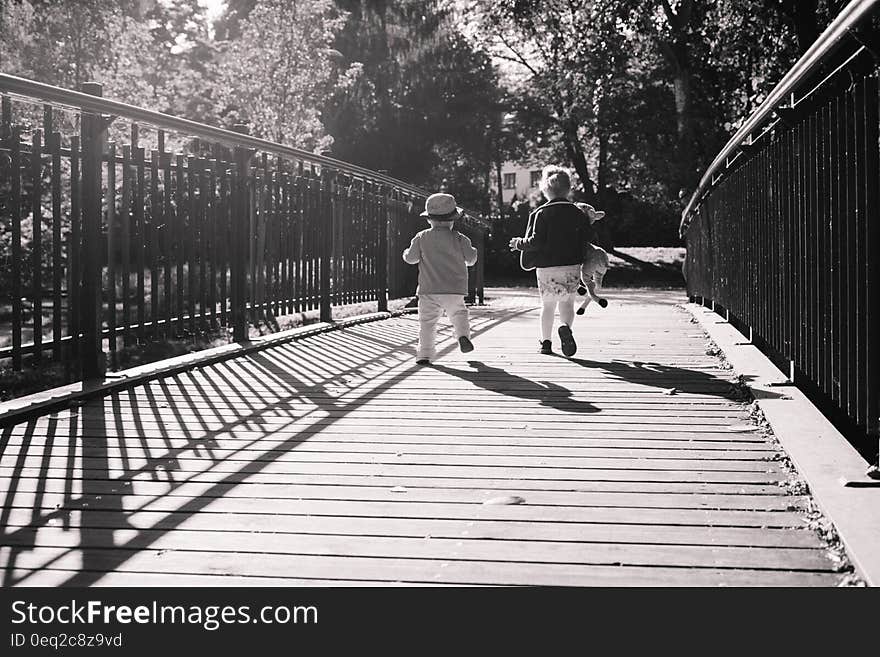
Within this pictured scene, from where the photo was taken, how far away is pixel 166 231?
22.8 feet

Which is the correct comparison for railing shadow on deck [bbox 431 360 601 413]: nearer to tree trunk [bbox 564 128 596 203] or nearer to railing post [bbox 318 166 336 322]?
railing post [bbox 318 166 336 322]

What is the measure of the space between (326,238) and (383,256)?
247 cm

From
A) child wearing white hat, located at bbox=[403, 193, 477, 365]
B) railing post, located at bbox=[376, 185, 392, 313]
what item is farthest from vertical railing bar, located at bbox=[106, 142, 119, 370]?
railing post, located at bbox=[376, 185, 392, 313]

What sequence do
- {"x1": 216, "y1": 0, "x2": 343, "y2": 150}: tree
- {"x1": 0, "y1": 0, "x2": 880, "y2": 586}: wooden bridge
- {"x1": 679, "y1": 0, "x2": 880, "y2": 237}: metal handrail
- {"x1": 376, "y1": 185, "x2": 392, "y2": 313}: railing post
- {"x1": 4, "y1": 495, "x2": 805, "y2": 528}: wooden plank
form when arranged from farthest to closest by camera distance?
{"x1": 216, "y1": 0, "x2": 343, "y2": 150}: tree, {"x1": 376, "y1": 185, "x2": 392, "y2": 313}: railing post, {"x1": 679, "y1": 0, "x2": 880, "y2": 237}: metal handrail, {"x1": 4, "y1": 495, "x2": 805, "y2": 528}: wooden plank, {"x1": 0, "y1": 0, "x2": 880, "y2": 586}: wooden bridge

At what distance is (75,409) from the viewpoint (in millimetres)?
5234

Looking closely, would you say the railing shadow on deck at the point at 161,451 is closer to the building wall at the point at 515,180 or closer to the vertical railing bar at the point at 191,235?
the vertical railing bar at the point at 191,235

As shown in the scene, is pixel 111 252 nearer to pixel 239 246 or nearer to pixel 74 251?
pixel 74 251

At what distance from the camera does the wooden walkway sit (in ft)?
9.04

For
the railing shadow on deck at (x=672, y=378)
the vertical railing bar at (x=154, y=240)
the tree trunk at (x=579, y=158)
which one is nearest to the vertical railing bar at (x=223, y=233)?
the vertical railing bar at (x=154, y=240)

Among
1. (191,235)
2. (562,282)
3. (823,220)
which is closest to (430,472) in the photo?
(823,220)

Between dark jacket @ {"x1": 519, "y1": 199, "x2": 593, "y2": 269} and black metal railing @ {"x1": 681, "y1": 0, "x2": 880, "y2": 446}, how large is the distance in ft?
4.29

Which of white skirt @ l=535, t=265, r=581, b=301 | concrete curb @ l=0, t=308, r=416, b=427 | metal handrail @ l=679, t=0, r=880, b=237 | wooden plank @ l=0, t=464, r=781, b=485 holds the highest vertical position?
metal handrail @ l=679, t=0, r=880, b=237
